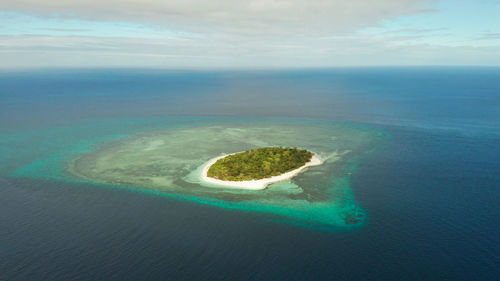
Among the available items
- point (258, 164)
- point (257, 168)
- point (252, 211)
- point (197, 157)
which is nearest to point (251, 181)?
point (257, 168)

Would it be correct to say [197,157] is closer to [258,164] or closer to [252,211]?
[258,164]

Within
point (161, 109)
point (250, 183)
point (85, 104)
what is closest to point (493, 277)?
point (250, 183)

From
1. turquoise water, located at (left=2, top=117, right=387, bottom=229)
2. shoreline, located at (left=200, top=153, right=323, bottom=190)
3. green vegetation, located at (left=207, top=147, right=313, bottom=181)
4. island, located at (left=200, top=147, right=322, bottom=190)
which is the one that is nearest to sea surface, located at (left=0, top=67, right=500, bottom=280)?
turquoise water, located at (left=2, top=117, right=387, bottom=229)

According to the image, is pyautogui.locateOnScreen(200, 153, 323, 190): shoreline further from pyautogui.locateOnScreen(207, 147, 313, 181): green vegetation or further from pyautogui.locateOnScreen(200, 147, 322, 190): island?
pyautogui.locateOnScreen(207, 147, 313, 181): green vegetation

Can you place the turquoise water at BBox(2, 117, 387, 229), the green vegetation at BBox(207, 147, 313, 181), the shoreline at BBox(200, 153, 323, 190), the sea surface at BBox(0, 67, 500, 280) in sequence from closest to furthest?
1. the sea surface at BBox(0, 67, 500, 280)
2. the turquoise water at BBox(2, 117, 387, 229)
3. the shoreline at BBox(200, 153, 323, 190)
4. the green vegetation at BBox(207, 147, 313, 181)

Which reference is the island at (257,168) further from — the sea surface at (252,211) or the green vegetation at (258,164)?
the sea surface at (252,211)

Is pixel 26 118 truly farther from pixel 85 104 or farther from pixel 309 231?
pixel 309 231
